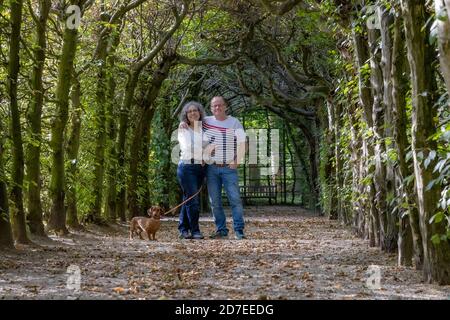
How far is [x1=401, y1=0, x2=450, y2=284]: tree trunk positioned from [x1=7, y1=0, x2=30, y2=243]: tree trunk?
4426mm

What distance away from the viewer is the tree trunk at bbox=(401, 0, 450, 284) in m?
5.83

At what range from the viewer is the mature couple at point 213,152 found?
35.8 ft

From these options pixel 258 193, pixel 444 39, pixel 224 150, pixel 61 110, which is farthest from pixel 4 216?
pixel 258 193

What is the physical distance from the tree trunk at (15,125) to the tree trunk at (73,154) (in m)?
2.99

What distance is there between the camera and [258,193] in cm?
3925

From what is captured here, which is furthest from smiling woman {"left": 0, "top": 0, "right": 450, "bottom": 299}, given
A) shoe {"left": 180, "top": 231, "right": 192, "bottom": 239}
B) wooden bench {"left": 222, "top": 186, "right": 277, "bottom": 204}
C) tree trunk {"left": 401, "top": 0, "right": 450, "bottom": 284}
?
wooden bench {"left": 222, "top": 186, "right": 277, "bottom": 204}

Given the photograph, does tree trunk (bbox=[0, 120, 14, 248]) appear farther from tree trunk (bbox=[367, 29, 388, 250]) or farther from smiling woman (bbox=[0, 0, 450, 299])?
tree trunk (bbox=[367, 29, 388, 250])

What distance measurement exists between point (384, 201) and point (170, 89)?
51.8 ft

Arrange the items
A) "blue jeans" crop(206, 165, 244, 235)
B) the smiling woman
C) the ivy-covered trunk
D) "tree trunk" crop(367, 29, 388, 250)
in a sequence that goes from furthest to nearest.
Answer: the ivy-covered trunk < "blue jeans" crop(206, 165, 244, 235) < "tree trunk" crop(367, 29, 388, 250) < the smiling woman

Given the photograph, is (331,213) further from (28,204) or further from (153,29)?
(28,204)

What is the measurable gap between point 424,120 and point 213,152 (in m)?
5.45

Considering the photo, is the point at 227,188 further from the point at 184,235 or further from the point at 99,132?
Answer: the point at 99,132

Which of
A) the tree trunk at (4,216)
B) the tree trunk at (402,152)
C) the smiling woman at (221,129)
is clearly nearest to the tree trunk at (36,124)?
the smiling woman at (221,129)

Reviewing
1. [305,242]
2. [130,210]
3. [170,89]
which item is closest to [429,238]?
Answer: [305,242]
